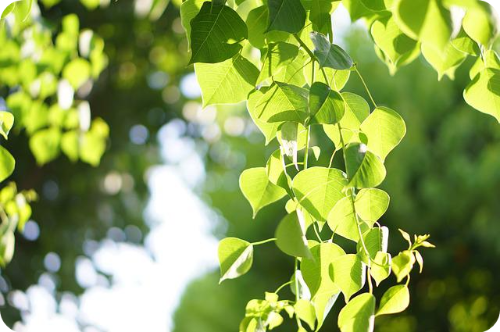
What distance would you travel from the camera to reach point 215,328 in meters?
6.33

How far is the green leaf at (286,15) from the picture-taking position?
320 mm

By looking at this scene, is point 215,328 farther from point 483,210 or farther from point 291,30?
point 291,30

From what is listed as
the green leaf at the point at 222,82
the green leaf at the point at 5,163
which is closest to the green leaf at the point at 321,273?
the green leaf at the point at 222,82

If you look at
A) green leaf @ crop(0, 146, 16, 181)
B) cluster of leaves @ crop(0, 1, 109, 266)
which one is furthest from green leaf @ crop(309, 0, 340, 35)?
cluster of leaves @ crop(0, 1, 109, 266)

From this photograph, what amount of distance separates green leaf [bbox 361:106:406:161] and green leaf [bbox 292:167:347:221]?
0.10 feet

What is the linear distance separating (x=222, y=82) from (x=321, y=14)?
0.07 metres

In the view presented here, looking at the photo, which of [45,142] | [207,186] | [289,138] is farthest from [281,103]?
[207,186]

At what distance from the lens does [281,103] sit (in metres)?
0.36

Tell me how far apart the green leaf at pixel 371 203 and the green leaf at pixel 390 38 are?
87 mm

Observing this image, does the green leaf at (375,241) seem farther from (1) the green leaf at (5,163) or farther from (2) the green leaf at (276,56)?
(1) the green leaf at (5,163)

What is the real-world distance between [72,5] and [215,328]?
15.7 ft

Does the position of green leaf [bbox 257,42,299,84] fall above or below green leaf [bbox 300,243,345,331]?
above

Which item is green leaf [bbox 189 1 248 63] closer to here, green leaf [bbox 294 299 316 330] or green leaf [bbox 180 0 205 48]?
green leaf [bbox 180 0 205 48]

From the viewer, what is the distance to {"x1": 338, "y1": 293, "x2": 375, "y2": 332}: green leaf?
360 mm
